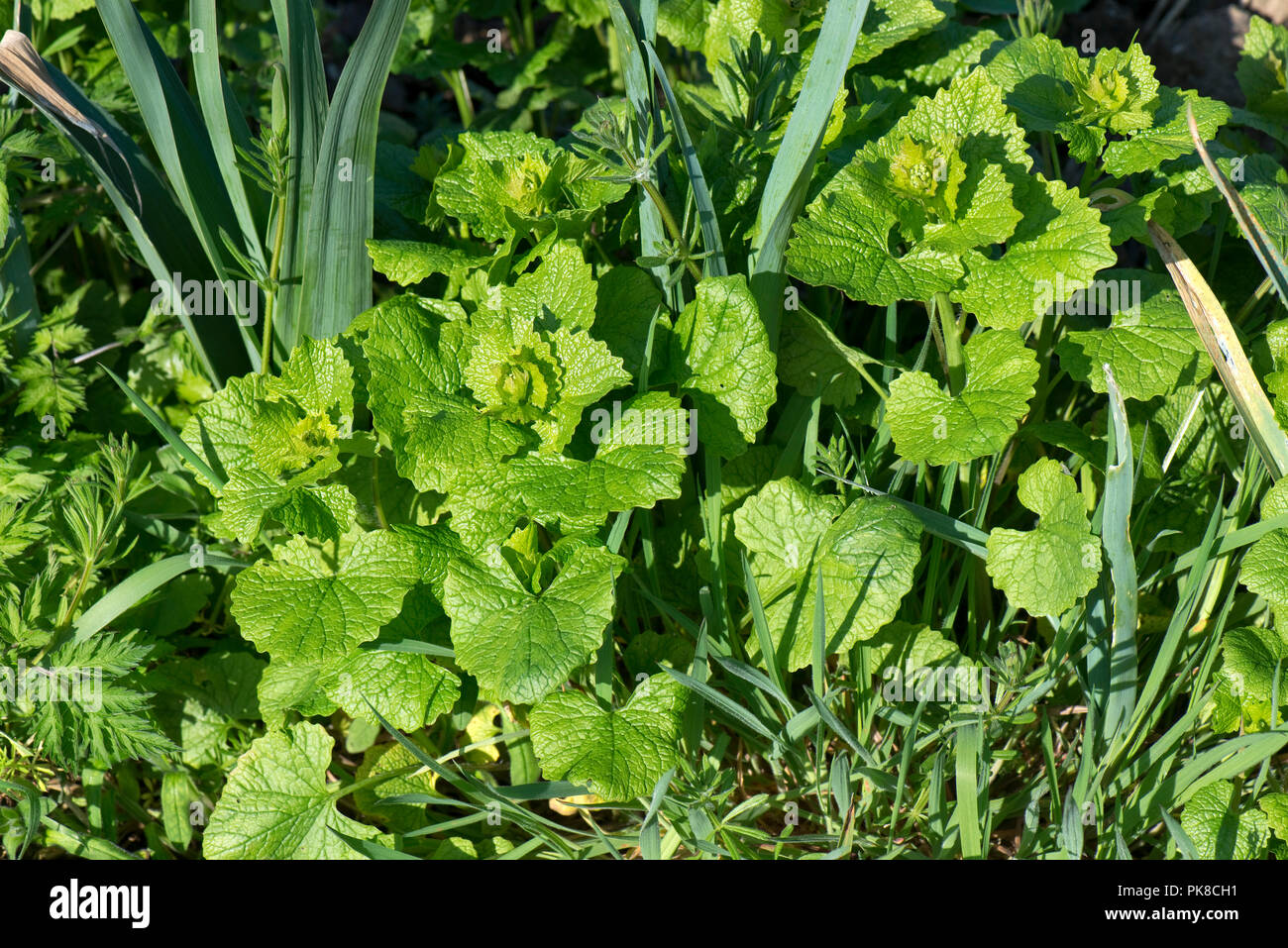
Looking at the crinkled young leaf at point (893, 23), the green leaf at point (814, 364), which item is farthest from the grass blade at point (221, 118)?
the crinkled young leaf at point (893, 23)

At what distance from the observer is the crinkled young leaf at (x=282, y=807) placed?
5.74ft

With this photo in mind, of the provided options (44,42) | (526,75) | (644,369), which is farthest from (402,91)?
(644,369)

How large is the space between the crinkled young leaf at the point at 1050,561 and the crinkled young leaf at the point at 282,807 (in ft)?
3.68

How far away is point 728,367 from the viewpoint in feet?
5.83

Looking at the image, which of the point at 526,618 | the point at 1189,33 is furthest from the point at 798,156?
the point at 1189,33

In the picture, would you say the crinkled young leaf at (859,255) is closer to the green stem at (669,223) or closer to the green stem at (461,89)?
the green stem at (669,223)

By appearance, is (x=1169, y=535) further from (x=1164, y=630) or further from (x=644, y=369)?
Result: (x=644, y=369)

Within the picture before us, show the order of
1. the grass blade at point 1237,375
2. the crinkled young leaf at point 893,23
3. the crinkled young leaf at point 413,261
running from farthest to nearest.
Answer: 1. the crinkled young leaf at point 893,23
2. the crinkled young leaf at point 413,261
3. the grass blade at point 1237,375

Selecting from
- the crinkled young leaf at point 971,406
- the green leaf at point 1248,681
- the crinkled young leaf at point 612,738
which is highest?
the crinkled young leaf at point 971,406

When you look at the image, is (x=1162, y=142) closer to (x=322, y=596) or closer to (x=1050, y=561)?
(x=1050, y=561)

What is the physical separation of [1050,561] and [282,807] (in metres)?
1.32

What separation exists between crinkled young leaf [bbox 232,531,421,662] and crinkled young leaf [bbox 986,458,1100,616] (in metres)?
0.94

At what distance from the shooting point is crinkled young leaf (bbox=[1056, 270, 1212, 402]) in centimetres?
182

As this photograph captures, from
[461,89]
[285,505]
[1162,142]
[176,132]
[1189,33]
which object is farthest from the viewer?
[1189,33]
